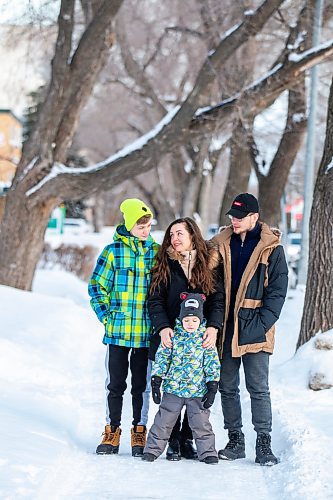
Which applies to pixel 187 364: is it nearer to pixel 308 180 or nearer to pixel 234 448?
pixel 234 448

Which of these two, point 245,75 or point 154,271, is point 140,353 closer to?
point 154,271

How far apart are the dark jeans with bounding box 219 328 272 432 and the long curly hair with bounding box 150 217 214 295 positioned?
0.54 meters

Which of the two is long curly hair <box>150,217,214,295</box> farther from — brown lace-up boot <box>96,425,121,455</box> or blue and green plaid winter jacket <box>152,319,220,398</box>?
brown lace-up boot <box>96,425,121,455</box>

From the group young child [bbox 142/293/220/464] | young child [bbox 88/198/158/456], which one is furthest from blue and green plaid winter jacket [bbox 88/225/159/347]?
young child [bbox 142/293/220/464]

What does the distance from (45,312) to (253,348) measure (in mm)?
7243

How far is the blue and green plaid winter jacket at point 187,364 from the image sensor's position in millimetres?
5516

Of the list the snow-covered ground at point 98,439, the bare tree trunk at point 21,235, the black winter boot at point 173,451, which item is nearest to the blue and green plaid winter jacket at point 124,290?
the black winter boot at point 173,451

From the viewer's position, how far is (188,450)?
229 inches

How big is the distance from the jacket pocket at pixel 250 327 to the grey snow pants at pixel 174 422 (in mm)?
542

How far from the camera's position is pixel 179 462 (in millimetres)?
5645

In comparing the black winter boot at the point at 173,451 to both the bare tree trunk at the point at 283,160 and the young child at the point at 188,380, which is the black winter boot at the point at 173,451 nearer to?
the young child at the point at 188,380

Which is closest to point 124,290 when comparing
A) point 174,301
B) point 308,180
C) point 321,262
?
point 174,301

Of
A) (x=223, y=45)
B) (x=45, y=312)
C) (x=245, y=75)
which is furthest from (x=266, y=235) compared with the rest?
(x=245, y=75)

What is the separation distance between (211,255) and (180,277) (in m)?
0.28
